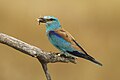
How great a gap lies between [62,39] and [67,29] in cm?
169

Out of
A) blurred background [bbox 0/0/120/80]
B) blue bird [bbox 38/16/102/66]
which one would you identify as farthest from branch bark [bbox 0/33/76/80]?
blurred background [bbox 0/0/120/80]

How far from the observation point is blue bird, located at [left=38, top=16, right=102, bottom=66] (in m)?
2.84

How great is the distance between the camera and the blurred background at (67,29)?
450 centimetres

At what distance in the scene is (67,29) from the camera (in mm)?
4629

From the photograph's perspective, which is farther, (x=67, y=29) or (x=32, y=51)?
(x=67, y=29)

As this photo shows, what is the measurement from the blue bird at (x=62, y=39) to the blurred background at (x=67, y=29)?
1526 millimetres

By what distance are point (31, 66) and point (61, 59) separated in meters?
1.66

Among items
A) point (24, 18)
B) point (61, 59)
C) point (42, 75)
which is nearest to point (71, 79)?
point (42, 75)

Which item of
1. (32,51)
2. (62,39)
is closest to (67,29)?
(62,39)

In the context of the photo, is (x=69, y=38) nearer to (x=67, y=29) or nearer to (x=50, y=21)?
(x=50, y=21)

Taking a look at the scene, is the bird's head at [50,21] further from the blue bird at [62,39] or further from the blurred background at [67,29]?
the blurred background at [67,29]

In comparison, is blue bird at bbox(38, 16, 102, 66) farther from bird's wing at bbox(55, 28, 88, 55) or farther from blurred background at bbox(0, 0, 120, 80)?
blurred background at bbox(0, 0, 120, 80)

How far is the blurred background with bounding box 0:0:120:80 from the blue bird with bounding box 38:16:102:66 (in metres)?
1.53

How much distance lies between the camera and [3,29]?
4566 mm
